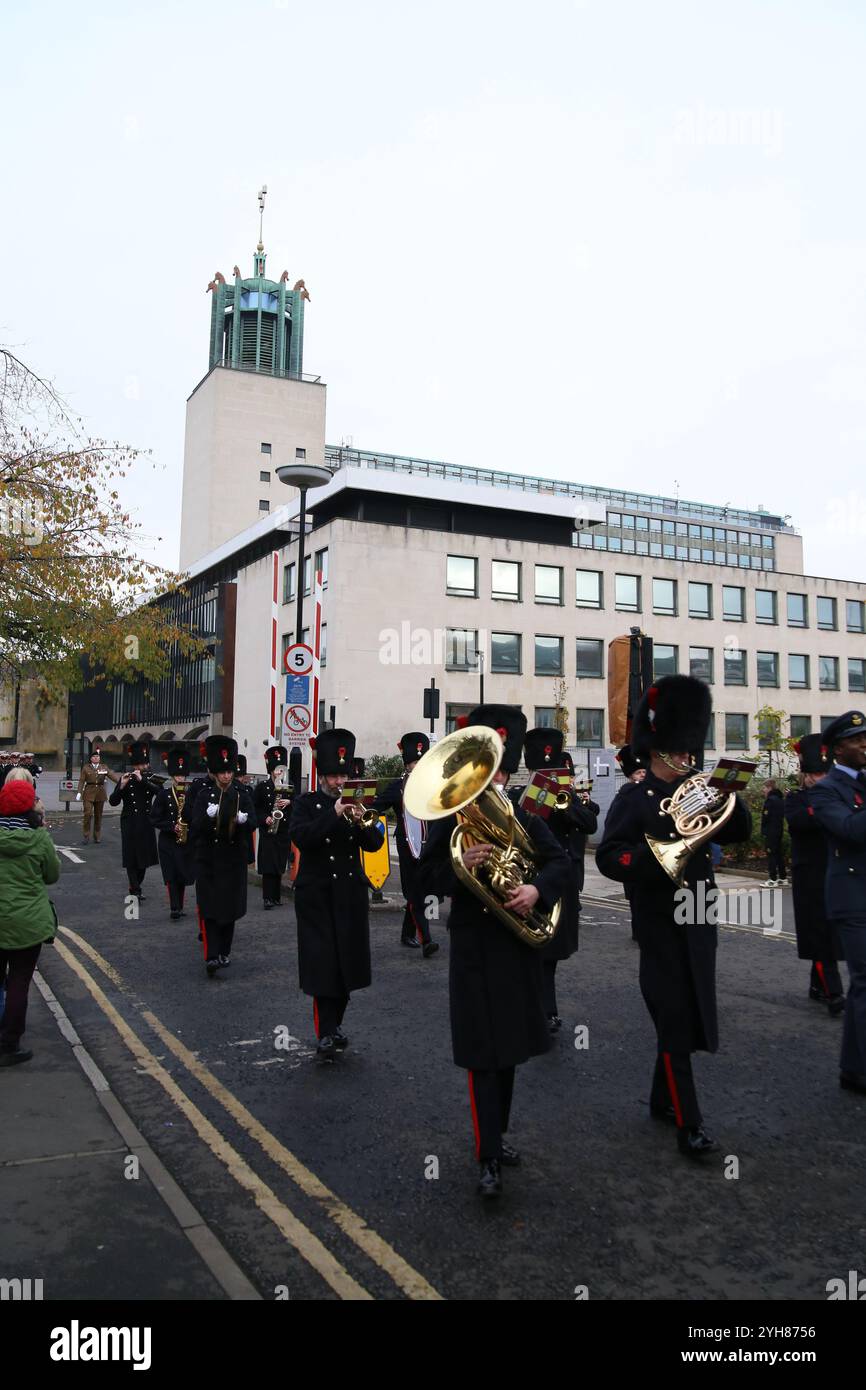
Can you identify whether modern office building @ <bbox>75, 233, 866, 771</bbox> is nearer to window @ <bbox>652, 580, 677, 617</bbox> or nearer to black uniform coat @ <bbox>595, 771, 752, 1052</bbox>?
window @ <bbox>652, 580, 677, 617</bbox>

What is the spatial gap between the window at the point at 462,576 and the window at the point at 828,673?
2166cm

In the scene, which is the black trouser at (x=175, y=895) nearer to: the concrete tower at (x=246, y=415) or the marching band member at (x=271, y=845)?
the marching band member at (x=271, y=845)

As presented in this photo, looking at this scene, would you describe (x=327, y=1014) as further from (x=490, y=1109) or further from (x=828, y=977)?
(x=828, y=977)

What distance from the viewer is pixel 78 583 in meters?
15.6

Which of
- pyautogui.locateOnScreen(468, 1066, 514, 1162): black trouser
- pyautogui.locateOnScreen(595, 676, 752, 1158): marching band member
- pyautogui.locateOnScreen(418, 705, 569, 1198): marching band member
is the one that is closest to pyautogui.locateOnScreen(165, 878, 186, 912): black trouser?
pyautogui.locateOnScreen(595, 676, 752, 1158): marching band member

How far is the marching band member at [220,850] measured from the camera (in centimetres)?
898

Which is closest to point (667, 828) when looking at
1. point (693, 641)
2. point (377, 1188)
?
point (377, 1188)

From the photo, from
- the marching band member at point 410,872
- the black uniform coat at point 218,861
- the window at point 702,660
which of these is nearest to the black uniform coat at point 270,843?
the marching band member at point 410,872

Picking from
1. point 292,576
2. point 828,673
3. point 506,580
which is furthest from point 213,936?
point 828,673

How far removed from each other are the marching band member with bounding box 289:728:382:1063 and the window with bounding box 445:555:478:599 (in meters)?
35.9

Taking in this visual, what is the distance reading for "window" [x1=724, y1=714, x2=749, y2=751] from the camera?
4791cm

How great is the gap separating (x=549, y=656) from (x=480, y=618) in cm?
408

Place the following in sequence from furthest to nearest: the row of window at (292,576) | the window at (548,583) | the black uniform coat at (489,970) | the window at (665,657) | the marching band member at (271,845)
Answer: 1. the window at (665,657)
2. the window at (548,583)
3. the row of window at (292,576)
4. the marching band member at (271,845)
5. the black uniform coat at (489,970)

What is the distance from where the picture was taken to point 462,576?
42.9 meters
